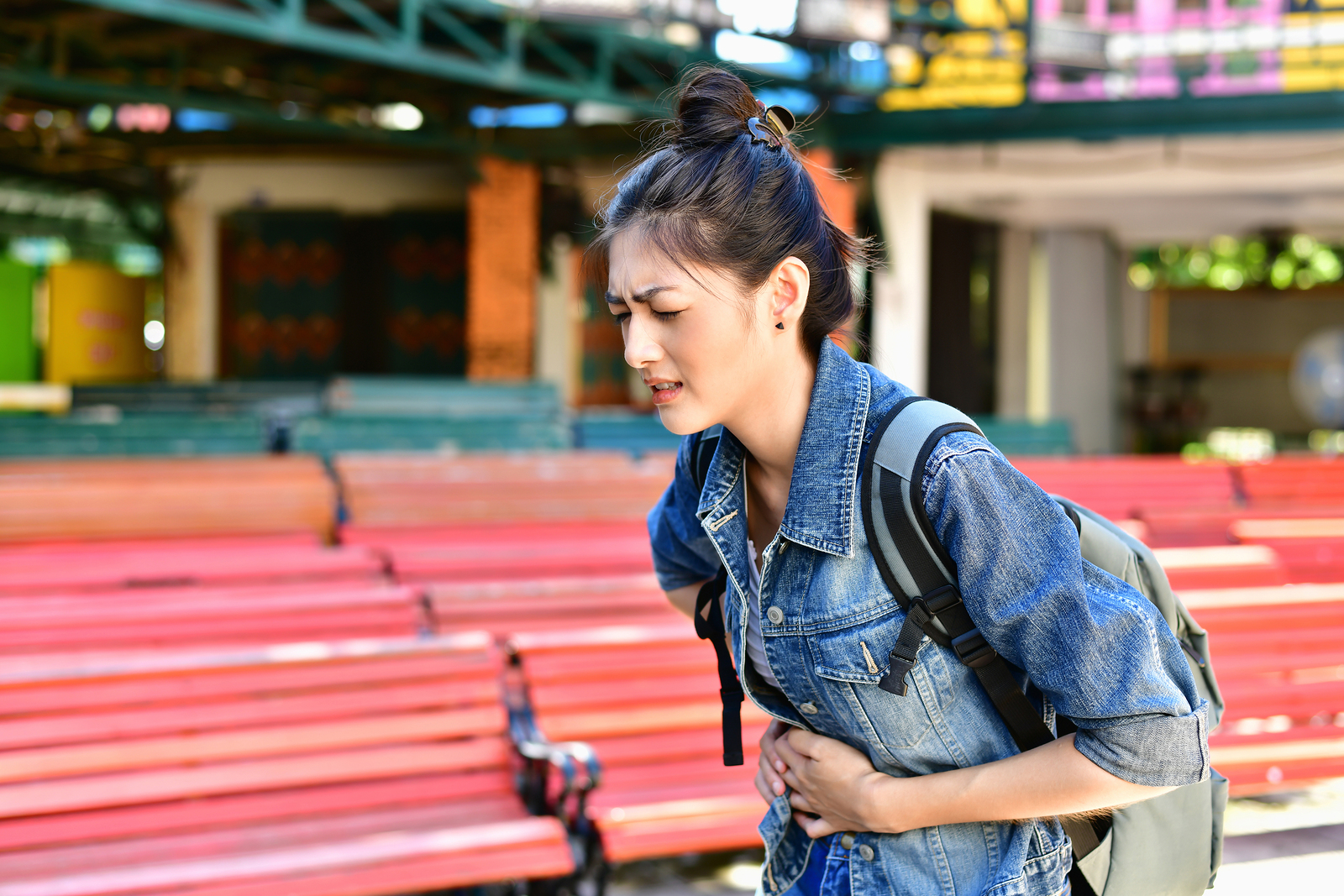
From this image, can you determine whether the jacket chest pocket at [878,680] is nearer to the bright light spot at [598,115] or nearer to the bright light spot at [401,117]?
the bright light spot at [598,115]

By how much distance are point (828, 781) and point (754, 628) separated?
21cm

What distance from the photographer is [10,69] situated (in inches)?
337

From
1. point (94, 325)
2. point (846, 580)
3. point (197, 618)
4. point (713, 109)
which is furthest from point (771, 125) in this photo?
point (94, 325)

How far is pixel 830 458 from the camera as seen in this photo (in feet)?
4.05

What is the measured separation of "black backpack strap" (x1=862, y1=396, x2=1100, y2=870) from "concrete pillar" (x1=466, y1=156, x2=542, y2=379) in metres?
11.8

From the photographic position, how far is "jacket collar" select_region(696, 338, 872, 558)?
1207 mm

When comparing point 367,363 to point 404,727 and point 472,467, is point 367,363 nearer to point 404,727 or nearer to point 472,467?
point 472,467

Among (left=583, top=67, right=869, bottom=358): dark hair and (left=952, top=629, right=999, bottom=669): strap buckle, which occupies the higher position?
(left=583, top=67, right=869, bottom=358): dark hair

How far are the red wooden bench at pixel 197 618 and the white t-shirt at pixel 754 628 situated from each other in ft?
9.59

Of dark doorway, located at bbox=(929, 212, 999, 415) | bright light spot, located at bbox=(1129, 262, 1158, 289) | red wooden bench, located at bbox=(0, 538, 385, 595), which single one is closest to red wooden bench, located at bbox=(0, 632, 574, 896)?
red wooden bench, located at bbox=(0, 538, 385, 595)

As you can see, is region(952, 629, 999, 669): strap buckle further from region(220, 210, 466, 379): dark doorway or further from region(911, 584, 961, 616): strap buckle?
region(220, 210, 466, 379): dark doorway

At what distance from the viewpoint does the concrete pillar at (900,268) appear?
12.7 metres

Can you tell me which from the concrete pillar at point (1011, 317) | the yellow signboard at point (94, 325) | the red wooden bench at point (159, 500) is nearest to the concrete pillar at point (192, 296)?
the yellow signboard at point (94, 325)

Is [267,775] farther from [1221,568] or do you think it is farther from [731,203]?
[1221,568]
